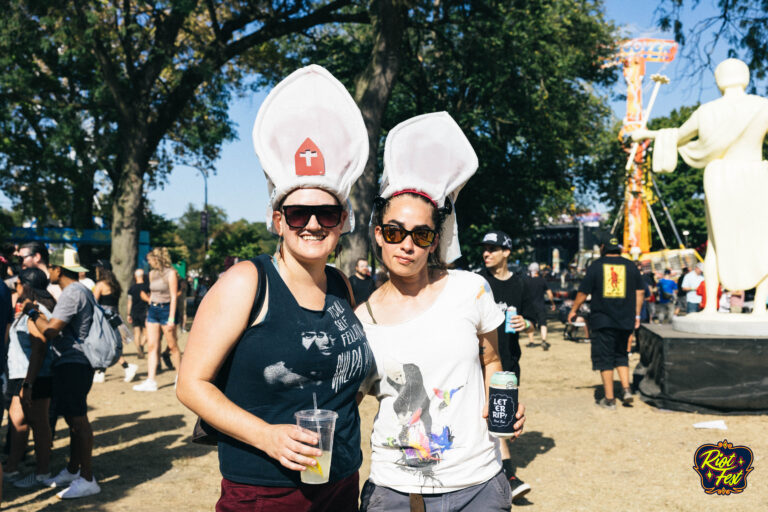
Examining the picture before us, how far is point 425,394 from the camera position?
234 cm

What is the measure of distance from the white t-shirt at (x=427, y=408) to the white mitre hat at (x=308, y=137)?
0.48m

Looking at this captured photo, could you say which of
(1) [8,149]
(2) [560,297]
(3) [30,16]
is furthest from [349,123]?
(2) [560,297]

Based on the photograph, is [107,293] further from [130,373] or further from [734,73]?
[734,73]

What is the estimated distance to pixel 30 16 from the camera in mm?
13742

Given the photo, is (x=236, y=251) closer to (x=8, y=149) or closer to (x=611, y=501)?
(x=8, y=149)

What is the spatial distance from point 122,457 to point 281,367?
4.75 meters

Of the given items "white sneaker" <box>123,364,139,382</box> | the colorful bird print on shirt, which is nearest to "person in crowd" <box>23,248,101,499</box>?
the colorful bird print on shirt

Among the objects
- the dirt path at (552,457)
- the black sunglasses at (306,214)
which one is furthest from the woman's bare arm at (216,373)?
the dirt path at (552,457)

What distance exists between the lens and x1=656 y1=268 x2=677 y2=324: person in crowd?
16.2 metres

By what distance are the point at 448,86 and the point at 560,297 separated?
1213 cm

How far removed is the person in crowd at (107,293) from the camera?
6.91m

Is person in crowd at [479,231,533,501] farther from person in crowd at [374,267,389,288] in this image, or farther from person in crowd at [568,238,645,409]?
person in crowd at [568,238,645,409]

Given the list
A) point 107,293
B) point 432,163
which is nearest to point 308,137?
point 432,163

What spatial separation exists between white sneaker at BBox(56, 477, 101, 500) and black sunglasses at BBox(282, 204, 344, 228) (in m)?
3.77
